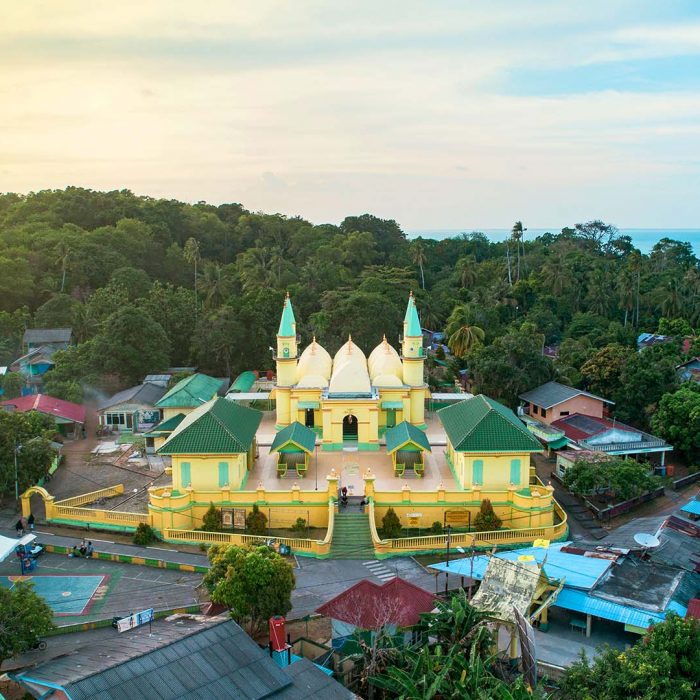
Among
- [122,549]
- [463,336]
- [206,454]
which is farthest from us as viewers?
[463,336]

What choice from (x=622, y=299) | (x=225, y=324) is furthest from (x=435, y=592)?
(x=622, y=299)

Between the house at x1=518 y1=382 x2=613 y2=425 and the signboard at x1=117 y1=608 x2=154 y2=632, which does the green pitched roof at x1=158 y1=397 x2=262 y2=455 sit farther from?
the house at x1=518 y1=382 x2=613 y2=425

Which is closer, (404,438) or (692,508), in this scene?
(692,508)

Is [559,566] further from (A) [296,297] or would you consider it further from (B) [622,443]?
(A) [296,297]

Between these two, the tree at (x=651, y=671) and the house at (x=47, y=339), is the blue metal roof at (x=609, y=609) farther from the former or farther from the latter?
the house at (x=47, y=339)

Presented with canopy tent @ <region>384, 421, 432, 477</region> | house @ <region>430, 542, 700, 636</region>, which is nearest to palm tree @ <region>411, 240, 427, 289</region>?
canopy tent @ <region>384, 421, 432, 477</region>

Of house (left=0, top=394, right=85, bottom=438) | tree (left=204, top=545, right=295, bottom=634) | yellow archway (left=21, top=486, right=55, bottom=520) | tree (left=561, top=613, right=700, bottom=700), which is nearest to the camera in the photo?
tree (left=561, top=613, right=700, bottom=700)

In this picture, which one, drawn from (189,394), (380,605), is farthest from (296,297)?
(380,605)
